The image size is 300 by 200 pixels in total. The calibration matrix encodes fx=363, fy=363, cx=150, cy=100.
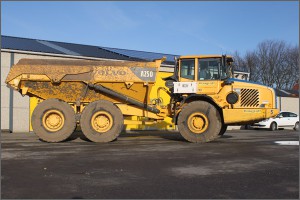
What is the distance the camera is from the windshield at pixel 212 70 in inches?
528

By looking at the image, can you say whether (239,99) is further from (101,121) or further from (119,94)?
(101,121)

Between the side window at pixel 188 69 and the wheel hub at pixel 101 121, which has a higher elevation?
the side window at pixel 188 69

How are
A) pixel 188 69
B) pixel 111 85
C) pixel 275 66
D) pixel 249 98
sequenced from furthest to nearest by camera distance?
1. pixel 275 66
2. pixel 188 69
3. pixel 111 85
4. pixel 249 98

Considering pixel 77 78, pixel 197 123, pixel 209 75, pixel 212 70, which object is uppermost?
pixel 212 70


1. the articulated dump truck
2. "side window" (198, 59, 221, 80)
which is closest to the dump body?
the articulated dump truck

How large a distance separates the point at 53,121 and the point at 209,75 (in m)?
5.95

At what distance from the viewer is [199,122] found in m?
13.2

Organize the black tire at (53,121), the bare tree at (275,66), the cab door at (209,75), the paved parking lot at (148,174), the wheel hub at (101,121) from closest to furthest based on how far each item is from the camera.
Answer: the paved parking lot at (148,174) < the black tire at (53,121) < the wheel hub at (101,121) < the cab door at (209,75) < the bare tree at (275,66)

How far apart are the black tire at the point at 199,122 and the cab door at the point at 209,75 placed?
56 cm

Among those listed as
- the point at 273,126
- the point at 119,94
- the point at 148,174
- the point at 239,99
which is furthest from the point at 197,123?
the point at 273,126

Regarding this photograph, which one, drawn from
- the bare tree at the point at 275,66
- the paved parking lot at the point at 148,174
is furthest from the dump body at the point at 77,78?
the bare tree at the point at 275,66

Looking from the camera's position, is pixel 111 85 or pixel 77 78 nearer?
pixel 77 78

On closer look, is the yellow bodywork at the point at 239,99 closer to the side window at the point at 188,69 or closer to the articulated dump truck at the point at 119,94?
the articulated dump truck at the point at 119,94

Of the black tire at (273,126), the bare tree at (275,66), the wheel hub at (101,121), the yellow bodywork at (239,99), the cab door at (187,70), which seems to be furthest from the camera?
the bare tree at (275,66)
